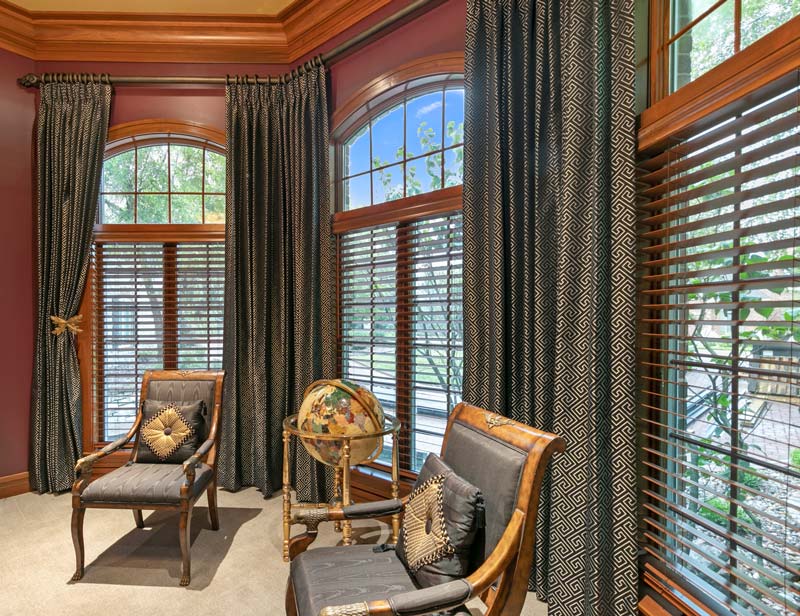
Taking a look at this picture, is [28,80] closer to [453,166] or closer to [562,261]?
[453,166]

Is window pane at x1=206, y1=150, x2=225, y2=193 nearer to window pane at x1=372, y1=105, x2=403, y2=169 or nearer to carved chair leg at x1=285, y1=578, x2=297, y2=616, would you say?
window pane at x1=372, y1=105, x2=403, y2=169

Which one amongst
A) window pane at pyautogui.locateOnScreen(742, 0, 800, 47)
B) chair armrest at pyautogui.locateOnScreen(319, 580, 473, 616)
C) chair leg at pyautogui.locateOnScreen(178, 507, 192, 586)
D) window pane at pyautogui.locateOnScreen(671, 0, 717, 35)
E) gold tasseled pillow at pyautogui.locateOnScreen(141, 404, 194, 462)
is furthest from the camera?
gold tasseled pillow at pyautogui.locateOnScreen(141, 404, 194, 462)

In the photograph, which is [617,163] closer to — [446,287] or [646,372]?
[646,372]

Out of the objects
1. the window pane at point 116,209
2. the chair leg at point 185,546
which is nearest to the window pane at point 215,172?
the window pane at point 116,209

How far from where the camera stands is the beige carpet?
2395 mm

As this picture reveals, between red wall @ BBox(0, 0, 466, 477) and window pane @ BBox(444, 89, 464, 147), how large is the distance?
807mm

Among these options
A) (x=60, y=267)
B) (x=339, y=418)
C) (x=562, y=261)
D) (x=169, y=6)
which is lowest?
(x=339, y=418)

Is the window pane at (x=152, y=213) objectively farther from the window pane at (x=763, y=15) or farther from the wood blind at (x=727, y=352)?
the window pane at (x=763, y=15)

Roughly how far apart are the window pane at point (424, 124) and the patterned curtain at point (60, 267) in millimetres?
2690

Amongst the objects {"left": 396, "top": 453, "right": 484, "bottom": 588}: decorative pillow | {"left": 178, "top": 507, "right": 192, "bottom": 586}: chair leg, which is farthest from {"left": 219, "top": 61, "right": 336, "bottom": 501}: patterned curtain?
{"left": 396, "top": 453, "right": 484, "bottom": 588}: decorative pillow

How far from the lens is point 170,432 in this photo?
3.10m

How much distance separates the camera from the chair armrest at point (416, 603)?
1.31 metres

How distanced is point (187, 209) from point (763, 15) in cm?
409

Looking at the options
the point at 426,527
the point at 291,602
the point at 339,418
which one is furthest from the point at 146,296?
the point at 426,527
